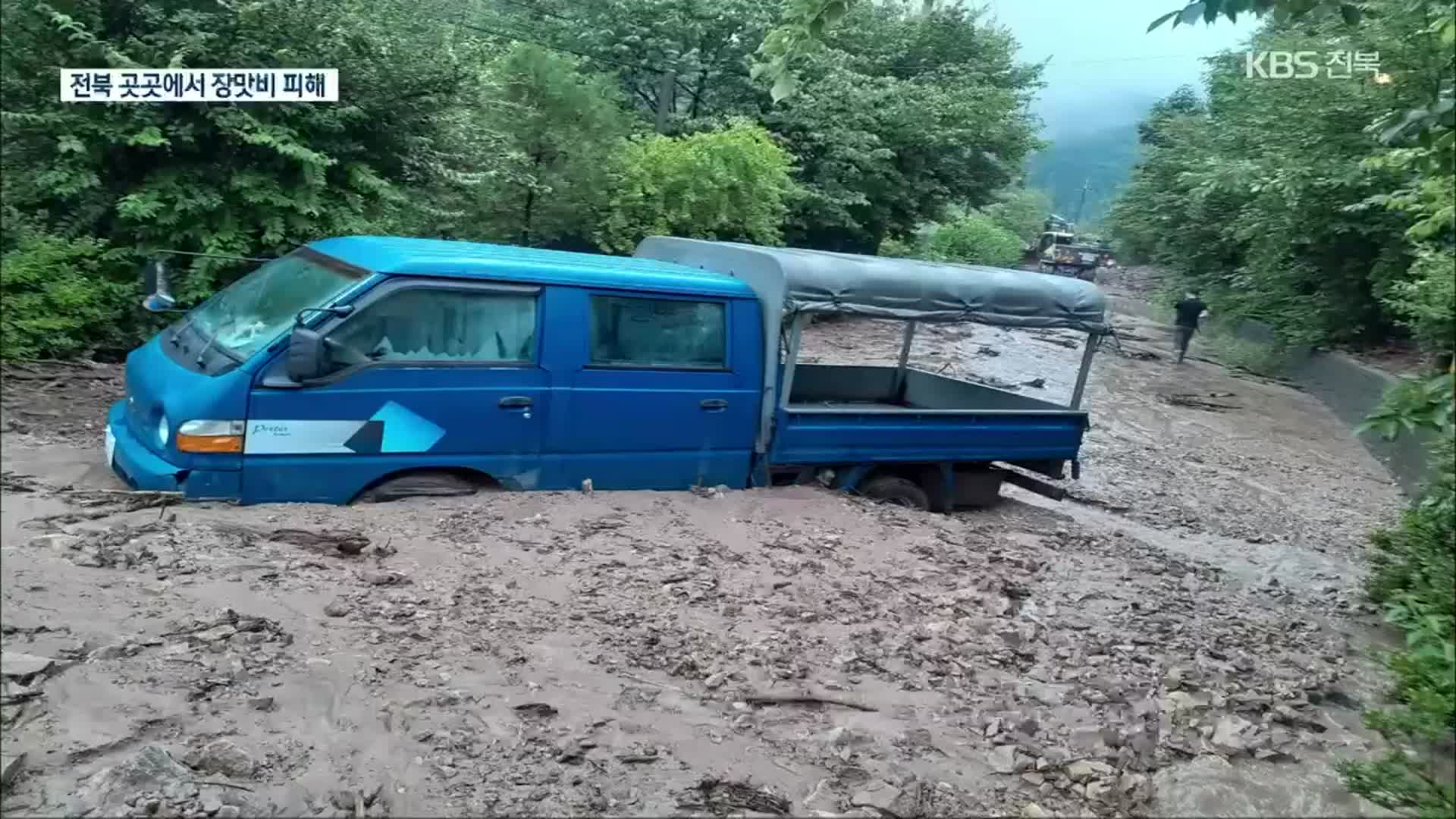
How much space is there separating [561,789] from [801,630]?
1.99 m

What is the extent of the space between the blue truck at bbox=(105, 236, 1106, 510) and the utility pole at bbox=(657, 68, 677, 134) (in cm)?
1160

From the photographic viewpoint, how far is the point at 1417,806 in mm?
3398

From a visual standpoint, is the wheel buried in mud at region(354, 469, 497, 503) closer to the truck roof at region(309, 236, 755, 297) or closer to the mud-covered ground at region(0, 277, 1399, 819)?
the mud-covered ground at region(0, 277, 1399, 819)

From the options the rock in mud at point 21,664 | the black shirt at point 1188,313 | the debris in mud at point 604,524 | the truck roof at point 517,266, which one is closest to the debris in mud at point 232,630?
the rock in mud at point 21,664

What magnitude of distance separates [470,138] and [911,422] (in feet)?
16.7

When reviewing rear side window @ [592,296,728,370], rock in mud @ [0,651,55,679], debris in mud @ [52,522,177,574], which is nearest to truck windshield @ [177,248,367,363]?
debris in mud @ [52,522,177,574]

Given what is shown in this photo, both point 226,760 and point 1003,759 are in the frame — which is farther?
point 1003,759

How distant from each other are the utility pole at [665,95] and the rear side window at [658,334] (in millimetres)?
13096

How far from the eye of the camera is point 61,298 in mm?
4668

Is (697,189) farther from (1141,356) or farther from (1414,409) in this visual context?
(1414,409)

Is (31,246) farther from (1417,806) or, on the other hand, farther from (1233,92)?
(1233,92)

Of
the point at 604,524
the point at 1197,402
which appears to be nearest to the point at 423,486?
the point at 604,524

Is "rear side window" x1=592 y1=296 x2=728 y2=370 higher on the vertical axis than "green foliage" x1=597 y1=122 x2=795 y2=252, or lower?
lower

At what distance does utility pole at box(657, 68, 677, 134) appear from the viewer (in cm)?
1975
